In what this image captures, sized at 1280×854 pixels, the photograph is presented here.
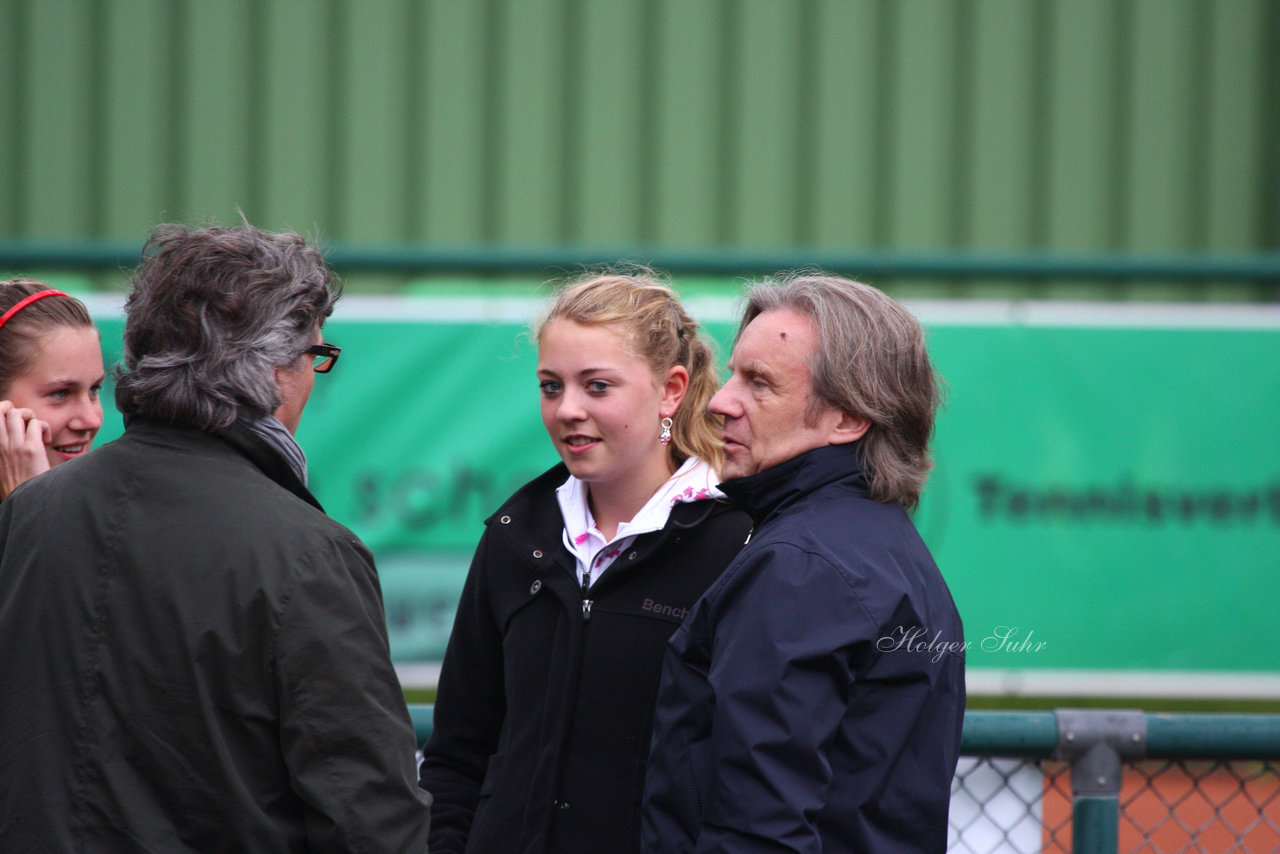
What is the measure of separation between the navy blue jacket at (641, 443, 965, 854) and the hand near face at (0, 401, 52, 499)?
1180 millimetres

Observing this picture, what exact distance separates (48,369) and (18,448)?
19cm

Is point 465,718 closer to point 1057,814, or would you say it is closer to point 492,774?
point 492,774

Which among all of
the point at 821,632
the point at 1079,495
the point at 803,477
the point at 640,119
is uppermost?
the point at 640,119

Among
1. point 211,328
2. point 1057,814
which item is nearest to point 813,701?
point 211,328

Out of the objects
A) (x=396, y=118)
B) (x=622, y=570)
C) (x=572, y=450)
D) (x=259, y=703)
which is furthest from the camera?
(x=396, y=118)

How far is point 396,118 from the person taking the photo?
454 centimetres

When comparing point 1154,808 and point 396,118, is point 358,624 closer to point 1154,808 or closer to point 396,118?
point 1154,808

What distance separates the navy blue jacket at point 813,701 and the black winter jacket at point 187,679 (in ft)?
1.28

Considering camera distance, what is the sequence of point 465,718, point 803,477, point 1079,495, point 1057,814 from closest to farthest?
point 803,477, point 465,718, point 1057,814, point 1079,495

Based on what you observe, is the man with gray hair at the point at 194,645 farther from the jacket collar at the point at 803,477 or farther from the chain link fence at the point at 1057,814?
the chain link fence at the point at 1057,814

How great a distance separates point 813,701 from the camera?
1.49 metres

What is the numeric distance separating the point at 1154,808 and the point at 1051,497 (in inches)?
41.1

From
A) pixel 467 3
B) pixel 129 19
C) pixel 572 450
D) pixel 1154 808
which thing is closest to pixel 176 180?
pixel 129 19

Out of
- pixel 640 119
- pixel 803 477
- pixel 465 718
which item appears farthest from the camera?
pixel 640 119
